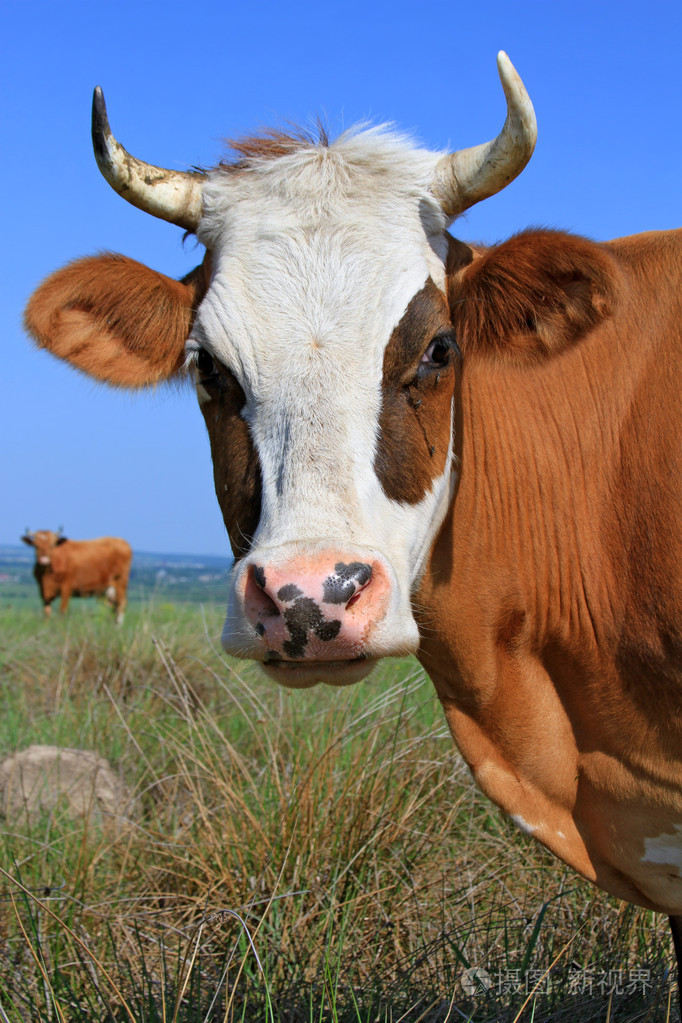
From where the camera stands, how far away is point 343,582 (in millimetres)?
2256

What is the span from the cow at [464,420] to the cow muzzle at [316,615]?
0.8 inches

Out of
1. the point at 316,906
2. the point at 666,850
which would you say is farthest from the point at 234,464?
the point at 316,906

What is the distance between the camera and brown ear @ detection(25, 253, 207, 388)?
3322mm

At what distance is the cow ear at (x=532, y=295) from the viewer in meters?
2.84

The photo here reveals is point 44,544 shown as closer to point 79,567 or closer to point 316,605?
point 79,567

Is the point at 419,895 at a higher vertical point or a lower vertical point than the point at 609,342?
lower

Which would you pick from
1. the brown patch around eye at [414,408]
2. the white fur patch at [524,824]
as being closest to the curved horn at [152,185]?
the brown patch around eye at [414,408]

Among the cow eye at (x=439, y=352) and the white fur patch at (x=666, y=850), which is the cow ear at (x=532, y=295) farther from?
the white fur patch at (x=666, y=850)

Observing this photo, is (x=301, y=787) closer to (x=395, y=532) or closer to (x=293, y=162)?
(x=395, y=532)

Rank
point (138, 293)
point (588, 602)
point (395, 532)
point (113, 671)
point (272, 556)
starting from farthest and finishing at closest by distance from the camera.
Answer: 1. point (113, 671)
2. point (138, 293)
3. point (588, 602)
4. point (395, 532)
5. point (272, 556)

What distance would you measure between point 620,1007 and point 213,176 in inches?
146

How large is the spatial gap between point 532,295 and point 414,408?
0.64m

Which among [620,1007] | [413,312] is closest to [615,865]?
[620,1007]

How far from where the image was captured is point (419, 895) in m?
4.18
